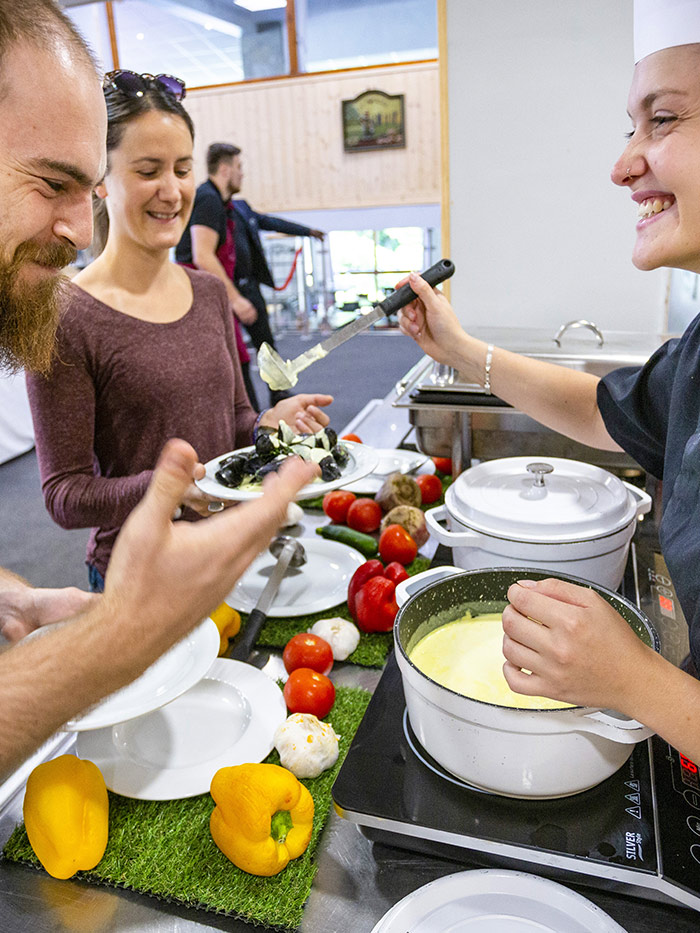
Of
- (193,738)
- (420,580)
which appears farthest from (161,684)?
(420,580)

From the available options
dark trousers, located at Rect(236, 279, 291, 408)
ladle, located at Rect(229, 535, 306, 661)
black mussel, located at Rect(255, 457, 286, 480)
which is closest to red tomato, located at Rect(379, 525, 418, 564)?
ladle, located at Rect(229, 535, 306, 661)

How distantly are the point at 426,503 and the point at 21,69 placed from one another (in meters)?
1.16

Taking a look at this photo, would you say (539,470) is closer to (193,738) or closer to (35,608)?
(193,738)

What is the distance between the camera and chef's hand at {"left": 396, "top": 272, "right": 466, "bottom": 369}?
4.40 ft

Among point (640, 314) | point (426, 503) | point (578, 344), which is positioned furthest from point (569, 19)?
point (426, 503)

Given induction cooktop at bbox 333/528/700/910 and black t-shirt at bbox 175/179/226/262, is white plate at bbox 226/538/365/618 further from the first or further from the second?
black t-shirt at bbox 175/179/226/262

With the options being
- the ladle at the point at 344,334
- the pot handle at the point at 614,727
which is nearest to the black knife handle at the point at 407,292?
the ladle at the point at 344,334

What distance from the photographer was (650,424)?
42.6 inches

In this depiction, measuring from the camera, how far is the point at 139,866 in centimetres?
71

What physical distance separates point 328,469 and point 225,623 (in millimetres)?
333

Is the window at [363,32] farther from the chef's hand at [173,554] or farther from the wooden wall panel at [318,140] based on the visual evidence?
the chef's hand at [173,554]

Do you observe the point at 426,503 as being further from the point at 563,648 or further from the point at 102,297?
the point at 563,648

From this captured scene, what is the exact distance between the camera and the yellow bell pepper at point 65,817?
27.3 inches

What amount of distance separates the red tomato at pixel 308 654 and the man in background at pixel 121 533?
300 millimetres
